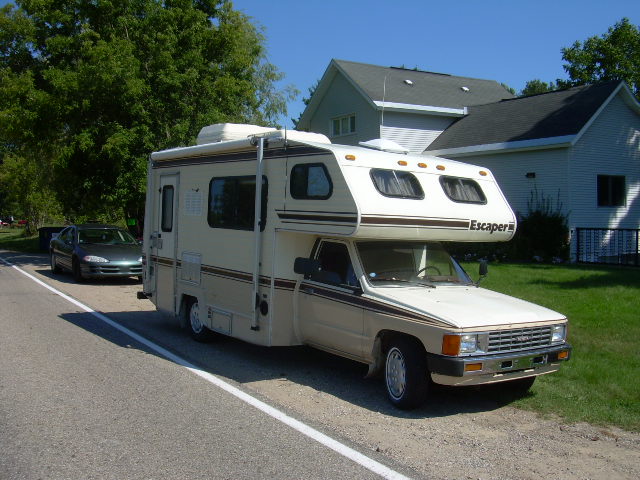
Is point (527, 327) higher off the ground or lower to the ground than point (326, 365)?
higher

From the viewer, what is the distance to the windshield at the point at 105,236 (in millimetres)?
17875

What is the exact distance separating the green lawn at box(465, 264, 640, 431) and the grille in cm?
70

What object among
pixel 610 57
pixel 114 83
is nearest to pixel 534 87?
pixel 610 57

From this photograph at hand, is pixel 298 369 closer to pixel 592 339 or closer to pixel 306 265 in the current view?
pixel 306 265

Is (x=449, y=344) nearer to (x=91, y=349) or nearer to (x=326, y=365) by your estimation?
(x=326, y=365)

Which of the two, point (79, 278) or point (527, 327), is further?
point (79, 278)

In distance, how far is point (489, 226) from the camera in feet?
25.1

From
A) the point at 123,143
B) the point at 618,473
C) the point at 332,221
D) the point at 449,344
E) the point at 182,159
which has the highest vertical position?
the point at 123,143

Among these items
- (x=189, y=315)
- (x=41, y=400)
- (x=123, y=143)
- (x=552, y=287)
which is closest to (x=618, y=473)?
(x=41, y=400)

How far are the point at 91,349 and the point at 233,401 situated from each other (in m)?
3.18

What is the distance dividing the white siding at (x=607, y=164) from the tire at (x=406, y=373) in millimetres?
14972

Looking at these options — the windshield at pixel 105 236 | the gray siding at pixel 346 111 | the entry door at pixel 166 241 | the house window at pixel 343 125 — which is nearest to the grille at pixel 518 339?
the entry door at pixel 166 241

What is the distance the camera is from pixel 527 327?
6.34 meters

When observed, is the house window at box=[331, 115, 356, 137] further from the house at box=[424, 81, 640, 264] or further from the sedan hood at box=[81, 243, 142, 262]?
the sedan hood at box=[81, 243, 142, 262]
